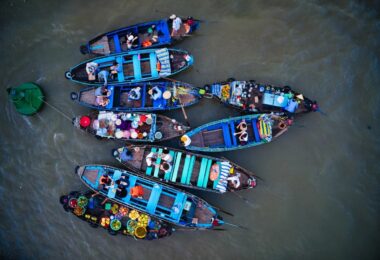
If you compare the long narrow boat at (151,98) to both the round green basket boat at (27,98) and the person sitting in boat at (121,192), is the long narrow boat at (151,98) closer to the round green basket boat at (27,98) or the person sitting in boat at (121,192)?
the round green basket boat at (27,98)

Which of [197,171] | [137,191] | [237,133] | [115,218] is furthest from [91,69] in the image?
[237,133]

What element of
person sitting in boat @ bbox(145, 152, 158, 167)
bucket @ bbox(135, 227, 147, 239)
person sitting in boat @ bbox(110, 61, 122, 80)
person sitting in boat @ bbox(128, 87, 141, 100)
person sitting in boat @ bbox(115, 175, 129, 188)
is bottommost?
bucket @ bbox(135, 227, 147, 239)

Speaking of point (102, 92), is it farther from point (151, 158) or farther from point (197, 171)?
point (197, 171)

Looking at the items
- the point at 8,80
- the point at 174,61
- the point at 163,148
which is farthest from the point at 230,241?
the point at 8,80

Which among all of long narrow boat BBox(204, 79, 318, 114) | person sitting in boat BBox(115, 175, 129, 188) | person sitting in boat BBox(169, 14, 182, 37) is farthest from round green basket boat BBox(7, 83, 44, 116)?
long narrow boat BBox(204, 79, 318, 114)

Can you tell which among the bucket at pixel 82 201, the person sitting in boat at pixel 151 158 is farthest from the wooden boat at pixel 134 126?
the bucket at pixel 82 201

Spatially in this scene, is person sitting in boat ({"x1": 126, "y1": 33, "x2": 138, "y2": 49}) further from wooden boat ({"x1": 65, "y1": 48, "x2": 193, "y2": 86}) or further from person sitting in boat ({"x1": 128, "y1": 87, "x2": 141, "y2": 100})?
person sitting in boat ({"x1": 128, "y1": 87, "x2": 141, "y2": 100})
